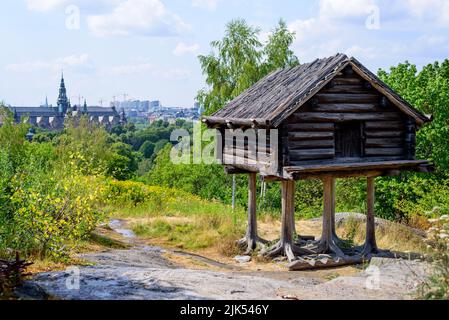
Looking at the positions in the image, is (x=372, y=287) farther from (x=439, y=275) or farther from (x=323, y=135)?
(x=323, y=135)

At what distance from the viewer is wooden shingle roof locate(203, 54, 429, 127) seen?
1348cm

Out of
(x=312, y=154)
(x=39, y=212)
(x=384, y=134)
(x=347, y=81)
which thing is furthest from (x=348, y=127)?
(x=39, y=212)

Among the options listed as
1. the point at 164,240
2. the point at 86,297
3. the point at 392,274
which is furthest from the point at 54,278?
the point at 164,240

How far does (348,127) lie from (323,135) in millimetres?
1043

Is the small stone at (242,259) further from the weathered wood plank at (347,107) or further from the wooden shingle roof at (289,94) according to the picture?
the weathered wood plank at (347,107)

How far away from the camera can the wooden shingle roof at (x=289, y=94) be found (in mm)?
13477

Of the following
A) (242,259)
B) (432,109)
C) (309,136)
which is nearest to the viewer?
(309,136)

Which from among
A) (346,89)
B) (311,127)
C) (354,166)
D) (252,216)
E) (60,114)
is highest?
(60,114)

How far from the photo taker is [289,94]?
14.1 meters

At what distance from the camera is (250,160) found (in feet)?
49.1

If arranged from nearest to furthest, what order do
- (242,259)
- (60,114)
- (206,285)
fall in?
1. (206,285)
2. (242,259)
3. (60,114)

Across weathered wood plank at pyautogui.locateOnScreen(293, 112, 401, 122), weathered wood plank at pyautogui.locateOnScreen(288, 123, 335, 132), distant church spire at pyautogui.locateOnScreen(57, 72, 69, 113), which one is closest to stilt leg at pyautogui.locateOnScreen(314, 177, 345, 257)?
weathered wood plank at pyautogui.locateOnScreen(288, 123, 335, 132)

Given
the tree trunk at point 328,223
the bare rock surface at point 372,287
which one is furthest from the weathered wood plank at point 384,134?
the bare rock surface at point 372,287
